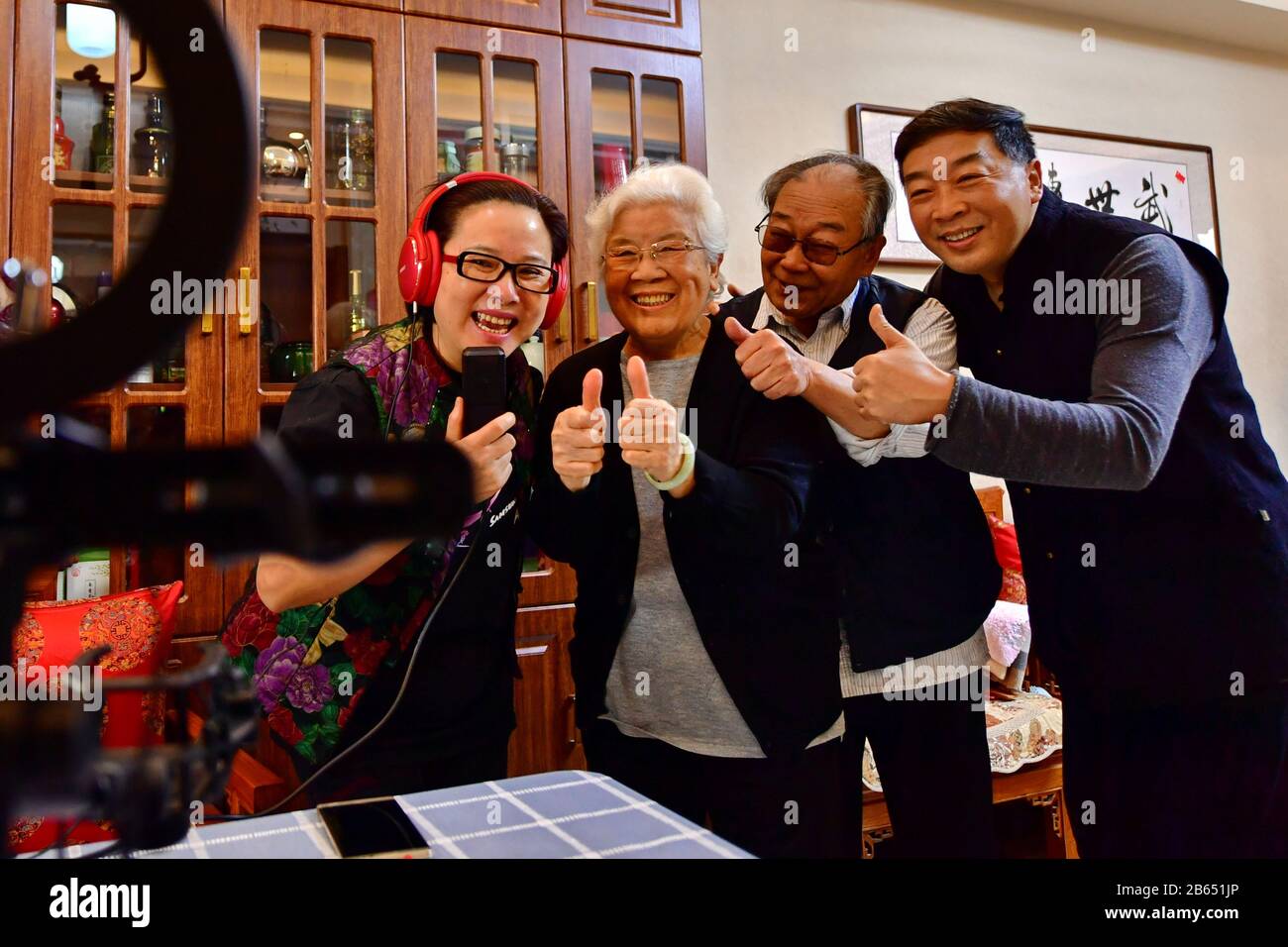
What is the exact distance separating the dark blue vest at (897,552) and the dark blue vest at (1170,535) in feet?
0.40

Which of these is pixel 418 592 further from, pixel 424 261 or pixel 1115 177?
pixel 1115 177

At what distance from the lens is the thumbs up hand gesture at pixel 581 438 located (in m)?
1.02

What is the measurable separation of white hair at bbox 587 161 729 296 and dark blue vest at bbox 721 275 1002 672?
24cm

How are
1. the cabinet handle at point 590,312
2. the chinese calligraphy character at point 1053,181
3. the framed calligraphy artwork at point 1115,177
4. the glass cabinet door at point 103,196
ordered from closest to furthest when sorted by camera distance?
1. the glass cabinet door at point 103,196
2. the cabinet handle at point 590,312
3. the framed calligraphy artwork at point 1115,177
4. the chinese calligraphy character at point 1053,181

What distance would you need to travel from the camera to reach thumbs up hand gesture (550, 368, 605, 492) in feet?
3.35

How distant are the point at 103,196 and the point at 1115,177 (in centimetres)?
319

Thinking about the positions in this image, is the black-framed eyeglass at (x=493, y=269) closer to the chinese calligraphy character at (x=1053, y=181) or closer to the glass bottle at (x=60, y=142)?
the glass bottle at (x=60, y=142)

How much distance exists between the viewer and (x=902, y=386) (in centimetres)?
95

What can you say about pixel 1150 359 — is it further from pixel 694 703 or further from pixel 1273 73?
pixel 1273 73

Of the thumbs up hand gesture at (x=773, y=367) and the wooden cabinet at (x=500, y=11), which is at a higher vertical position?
the wooden cabinet at (x=500, y=11)

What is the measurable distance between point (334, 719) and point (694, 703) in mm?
437

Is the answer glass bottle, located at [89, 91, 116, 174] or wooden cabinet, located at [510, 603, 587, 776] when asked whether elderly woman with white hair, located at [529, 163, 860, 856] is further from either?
glass bottle, located at [89, 91, 116, 174]

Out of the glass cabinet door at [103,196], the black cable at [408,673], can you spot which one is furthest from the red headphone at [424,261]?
the glass cabinet door at [103,196]

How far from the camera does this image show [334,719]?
3.40 feet
